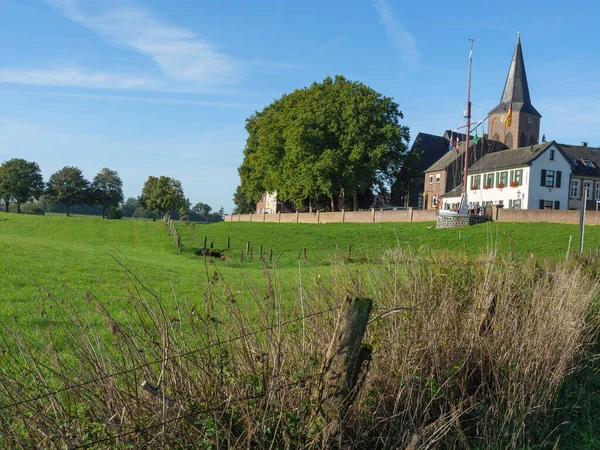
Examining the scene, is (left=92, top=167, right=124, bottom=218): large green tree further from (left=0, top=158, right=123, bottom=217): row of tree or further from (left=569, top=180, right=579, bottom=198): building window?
(left=569, top=180, right=579, bottom=198): building window

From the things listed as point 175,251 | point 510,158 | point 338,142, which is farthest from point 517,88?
point 175,251

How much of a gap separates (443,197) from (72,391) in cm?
6238

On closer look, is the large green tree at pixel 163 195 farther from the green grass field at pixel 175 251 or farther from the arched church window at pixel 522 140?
the arched church window at pixel 522 140

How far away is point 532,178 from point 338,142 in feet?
61.4

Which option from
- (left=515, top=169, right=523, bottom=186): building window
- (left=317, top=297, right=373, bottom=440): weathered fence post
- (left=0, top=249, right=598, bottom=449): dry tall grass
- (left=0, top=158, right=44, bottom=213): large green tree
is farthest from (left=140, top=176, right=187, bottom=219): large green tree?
(left=317, top=297, right=373, bottom=440): weathered fence post

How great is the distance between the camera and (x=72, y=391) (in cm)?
347

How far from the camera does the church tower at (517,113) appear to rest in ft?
222

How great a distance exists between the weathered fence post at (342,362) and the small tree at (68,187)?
9916 cm

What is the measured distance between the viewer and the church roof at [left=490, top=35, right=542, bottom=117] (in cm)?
6750

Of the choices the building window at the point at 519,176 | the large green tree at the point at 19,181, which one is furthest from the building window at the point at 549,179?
the large green tree at the point at 19,181

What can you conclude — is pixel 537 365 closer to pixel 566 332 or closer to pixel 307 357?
pixel 566 332

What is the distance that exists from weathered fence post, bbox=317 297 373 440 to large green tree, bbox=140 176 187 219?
83.5 metres

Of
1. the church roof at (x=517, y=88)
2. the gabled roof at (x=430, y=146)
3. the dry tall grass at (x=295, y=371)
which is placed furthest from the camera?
the gabled roof at (x=430, y=146)

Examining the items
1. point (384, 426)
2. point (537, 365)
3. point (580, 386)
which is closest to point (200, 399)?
point (384, 426)
